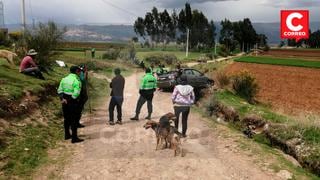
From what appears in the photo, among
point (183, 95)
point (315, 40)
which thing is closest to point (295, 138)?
point (183, 95)

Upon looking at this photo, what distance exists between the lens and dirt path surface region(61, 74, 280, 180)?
9.46 m

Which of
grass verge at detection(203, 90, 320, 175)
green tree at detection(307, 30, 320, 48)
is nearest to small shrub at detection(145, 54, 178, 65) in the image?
grass verge at detection(203, 90, 320, 175)

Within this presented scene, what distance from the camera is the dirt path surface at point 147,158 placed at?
946 centimetres

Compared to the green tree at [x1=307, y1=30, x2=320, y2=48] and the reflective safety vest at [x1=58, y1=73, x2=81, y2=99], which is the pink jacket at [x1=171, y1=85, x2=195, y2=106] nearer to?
the reflective safety vest at [x1=58, y1=73, x2=81, y2=99]

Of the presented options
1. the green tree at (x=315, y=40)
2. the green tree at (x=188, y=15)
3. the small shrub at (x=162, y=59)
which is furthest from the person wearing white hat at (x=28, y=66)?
the green tree at (x=315, y=40)

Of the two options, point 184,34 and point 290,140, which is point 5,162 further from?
point 184,34

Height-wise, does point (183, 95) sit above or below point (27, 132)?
above

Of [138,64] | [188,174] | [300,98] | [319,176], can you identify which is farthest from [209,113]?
[138,64]

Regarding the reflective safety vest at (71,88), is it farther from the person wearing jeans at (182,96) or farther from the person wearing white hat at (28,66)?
the person wearing white hat at (28,66)

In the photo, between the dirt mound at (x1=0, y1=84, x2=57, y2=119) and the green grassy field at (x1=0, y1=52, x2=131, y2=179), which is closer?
the green grassy field at (x1=0, y1=52, x2=131, y2=179)

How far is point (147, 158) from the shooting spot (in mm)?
10477

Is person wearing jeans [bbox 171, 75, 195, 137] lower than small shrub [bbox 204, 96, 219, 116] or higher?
higher

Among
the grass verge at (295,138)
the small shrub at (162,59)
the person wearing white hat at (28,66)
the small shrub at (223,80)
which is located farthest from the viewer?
the small shrub at (162,59)

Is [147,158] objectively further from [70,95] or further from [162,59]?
[162,59]
